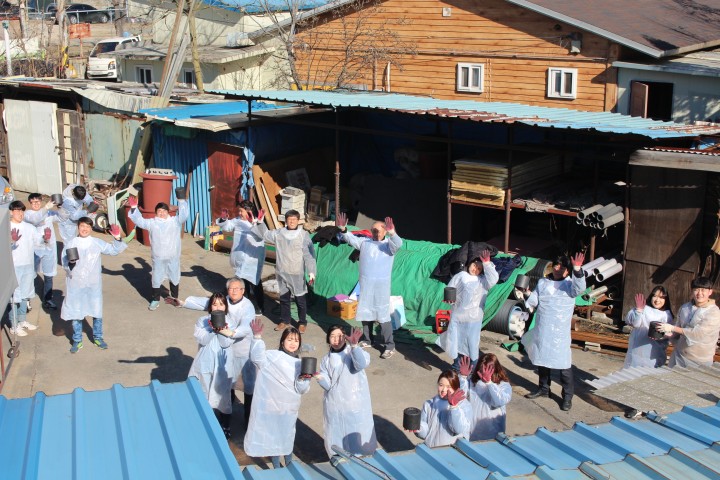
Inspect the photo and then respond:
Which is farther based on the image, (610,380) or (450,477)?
(610,380)

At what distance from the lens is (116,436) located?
4.67 m

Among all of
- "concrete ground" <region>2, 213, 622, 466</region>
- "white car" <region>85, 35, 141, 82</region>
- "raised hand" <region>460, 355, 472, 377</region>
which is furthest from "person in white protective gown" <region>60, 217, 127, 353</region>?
"white car" <region>85, 35, 141, 82</region>

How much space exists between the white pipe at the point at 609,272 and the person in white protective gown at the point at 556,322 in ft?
6.48

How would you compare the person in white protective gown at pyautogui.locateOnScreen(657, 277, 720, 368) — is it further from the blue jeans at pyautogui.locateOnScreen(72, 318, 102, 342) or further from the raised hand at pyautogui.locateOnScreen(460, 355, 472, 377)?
the blue jeans at pyautogui.locateOnScreen(72, 318, 102, 342)

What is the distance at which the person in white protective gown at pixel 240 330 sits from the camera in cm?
778

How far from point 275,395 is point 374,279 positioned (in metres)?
3.28

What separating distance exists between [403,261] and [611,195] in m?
2.82

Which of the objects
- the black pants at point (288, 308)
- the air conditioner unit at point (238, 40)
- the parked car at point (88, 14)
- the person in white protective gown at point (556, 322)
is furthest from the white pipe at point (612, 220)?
the parked car at point (88, 14)

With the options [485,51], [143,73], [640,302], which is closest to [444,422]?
[640,302]

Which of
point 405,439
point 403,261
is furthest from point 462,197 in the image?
point 405,439

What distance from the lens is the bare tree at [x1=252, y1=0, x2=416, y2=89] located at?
19.6 metres

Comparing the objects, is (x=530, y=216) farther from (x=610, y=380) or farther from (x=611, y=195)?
(x=610, y=380)

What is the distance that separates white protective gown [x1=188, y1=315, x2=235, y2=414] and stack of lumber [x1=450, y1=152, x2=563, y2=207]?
17.0 feet

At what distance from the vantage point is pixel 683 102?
1578 cm
